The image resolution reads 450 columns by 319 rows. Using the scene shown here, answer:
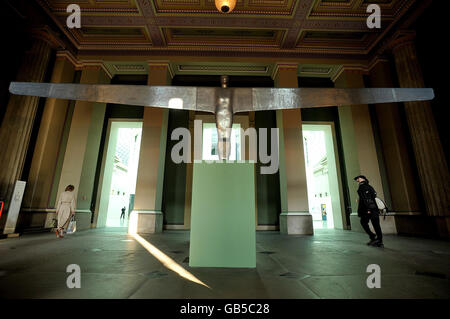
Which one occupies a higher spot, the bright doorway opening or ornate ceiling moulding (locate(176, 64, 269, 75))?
ornate ceiling moulding (locate(176, 64, 269, 75))

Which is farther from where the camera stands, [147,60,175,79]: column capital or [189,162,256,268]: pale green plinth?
[147,60,175,79]: column capital

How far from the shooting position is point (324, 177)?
591 inches

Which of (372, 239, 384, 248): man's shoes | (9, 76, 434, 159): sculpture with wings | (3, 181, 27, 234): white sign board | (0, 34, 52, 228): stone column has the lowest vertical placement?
(372, 239, 384, 248): man's shoes

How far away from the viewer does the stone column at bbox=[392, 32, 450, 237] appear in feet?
16.6

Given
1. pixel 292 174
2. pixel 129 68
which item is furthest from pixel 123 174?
pixel 292 174

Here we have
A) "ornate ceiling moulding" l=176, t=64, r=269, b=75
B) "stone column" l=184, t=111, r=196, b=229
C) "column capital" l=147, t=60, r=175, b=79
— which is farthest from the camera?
"ornate ceiling moulding" l=176, t=64, r=269, b=75

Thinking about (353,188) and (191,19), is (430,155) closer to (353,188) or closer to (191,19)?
(353,188)

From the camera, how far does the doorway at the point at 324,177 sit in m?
7.95

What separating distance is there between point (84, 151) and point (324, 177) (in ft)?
48.2

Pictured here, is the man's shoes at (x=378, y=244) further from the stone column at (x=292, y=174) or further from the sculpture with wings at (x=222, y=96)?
the sculpture with wings at (x=222, y=96)

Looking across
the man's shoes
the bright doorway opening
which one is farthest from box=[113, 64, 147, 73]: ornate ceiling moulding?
the man's shoes

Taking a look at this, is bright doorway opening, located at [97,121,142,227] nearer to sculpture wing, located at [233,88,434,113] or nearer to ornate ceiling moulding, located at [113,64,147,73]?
ornate ceiling moulding, located at [113,64,147,73]

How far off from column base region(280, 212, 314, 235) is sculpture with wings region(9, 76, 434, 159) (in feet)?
16.0
